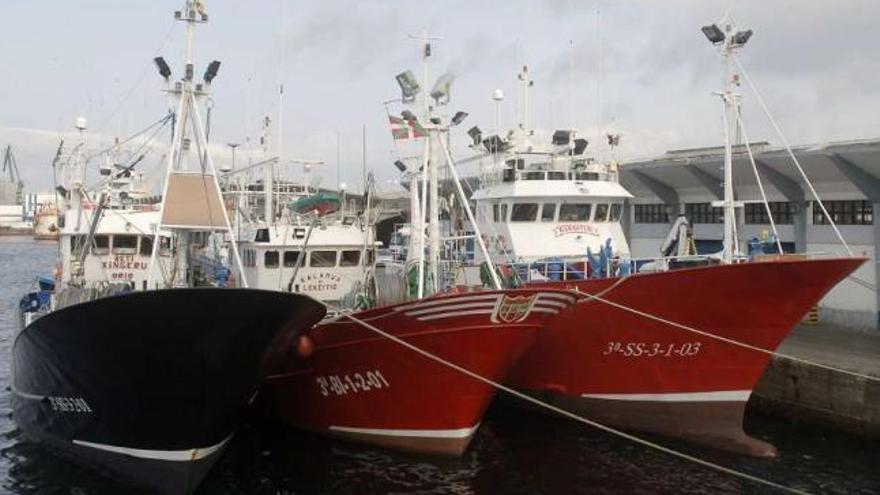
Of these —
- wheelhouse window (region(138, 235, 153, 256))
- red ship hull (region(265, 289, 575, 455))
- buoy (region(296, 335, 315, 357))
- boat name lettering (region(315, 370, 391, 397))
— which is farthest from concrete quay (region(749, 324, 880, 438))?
wheelhouse window (region(138, 235, 153, 256))

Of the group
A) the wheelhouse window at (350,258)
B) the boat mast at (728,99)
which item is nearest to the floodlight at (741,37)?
the boat mast at (728,99)

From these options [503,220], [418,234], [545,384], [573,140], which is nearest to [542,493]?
[545,384]

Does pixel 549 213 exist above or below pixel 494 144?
below

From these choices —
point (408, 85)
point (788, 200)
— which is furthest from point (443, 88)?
point (788, 200)

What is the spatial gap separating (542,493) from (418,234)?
5.26 m

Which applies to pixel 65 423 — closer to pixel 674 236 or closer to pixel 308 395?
pixel 308 395

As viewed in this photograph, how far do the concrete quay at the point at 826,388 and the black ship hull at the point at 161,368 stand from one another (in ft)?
30.1

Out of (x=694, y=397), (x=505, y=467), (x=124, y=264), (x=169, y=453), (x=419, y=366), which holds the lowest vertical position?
(x=505, y=467)

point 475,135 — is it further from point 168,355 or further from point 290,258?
point 168,355

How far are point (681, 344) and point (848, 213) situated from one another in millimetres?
10136

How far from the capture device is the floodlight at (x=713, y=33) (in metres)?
14.3

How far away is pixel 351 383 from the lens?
42.5 ft

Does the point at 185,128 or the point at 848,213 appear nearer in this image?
the point at 185,128

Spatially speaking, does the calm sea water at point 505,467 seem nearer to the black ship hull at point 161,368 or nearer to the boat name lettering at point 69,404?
the black ship hull at point 161,368
